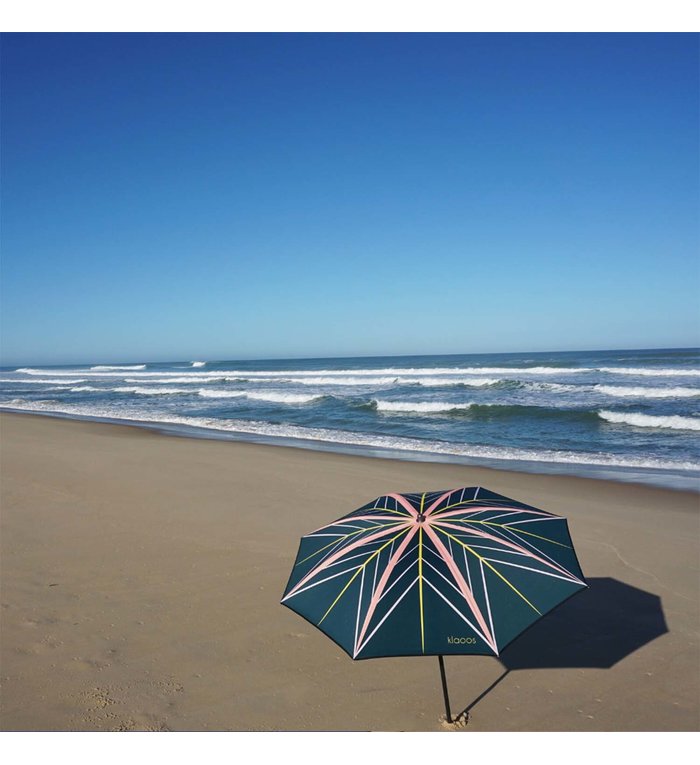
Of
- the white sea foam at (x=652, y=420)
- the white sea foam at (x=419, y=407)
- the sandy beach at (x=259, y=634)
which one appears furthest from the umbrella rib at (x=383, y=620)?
the white sea foam at (x=419, y=407)

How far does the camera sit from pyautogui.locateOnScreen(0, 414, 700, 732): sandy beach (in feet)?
12.1

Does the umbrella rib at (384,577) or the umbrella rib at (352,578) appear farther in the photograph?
the umbrella rib at (352,578)

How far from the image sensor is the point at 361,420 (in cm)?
2044

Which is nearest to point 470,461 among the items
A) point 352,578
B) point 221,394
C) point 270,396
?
point 352,578

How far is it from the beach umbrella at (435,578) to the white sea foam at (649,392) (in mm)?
23757

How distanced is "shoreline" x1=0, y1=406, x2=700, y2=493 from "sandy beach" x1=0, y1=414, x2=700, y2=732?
1336 millimetres

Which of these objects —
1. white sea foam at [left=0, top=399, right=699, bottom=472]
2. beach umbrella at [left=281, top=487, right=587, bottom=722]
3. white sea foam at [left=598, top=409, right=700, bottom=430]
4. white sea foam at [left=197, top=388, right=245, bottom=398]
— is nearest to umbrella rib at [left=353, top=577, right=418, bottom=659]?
beach umbrella at [left=281, top=487, right=587, bottom=722]

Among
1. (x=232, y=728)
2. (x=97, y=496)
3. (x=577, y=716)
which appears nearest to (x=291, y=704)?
(x=232, y=728)

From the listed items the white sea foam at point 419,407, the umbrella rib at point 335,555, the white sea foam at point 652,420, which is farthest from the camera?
the white sea foam at point 419,407

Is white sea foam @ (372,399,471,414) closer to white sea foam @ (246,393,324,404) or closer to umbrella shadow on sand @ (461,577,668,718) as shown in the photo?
white sea foam @ (246,393,324,404)

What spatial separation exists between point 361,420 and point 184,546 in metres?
14.0

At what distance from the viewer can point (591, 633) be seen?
15.2 ft

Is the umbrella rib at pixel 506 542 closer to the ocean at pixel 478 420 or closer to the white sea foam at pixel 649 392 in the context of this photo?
the ocean at pixel 478 420

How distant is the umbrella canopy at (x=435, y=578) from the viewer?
8.30 ft
